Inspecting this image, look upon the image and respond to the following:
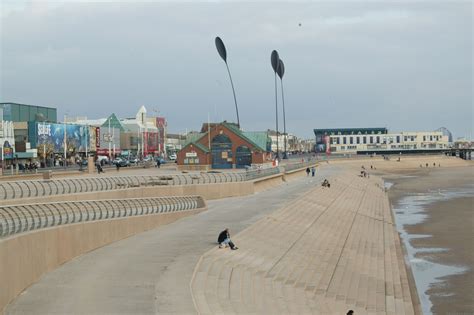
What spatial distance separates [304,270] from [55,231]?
901 cm

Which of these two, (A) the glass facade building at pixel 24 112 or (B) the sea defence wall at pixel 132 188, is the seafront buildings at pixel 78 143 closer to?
(A) the glass facade building at pixel 24 112

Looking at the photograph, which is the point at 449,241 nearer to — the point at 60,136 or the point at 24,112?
the point at 60,136

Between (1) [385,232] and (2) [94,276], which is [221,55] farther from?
(2) [94,276]

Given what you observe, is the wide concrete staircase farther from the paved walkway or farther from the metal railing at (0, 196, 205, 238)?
the metal railing at (0, 196, 205, 238)

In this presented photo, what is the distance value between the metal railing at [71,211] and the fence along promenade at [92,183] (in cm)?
395

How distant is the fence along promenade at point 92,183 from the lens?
96.2ft

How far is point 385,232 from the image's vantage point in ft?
141

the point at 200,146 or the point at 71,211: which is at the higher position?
the point at 200,146

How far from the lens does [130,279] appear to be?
63.9ft

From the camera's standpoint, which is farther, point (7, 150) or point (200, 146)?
point (200, 146)

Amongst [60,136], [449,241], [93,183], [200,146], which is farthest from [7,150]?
[449,241]

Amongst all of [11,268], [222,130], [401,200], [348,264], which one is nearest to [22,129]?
[222,130]

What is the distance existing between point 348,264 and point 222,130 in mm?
58695

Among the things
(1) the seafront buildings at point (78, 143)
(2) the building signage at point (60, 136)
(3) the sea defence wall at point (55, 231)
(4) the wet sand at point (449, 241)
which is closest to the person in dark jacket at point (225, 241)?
(3) the sea defence wall at point (55, 231)
